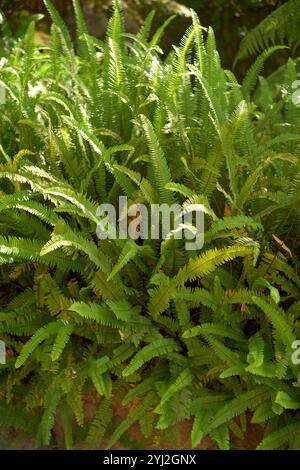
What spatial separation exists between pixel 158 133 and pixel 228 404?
958 millimetres

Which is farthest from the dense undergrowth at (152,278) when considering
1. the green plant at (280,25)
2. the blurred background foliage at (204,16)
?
the blurred background foliage at (204,16)

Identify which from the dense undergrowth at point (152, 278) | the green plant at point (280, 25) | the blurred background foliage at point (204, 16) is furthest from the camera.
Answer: the blurred background foliage at point (204, 16)

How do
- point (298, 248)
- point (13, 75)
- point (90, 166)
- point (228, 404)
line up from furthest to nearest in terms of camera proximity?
point (13, 75)
point (90, 166)
point (298, 248)
point (228, 404)

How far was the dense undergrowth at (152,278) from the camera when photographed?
2059 mm

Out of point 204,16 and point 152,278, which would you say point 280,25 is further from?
point 152,278

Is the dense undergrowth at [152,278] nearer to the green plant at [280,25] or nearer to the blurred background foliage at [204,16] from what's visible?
the green plant at [280,25]

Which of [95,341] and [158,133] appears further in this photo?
[158,133]

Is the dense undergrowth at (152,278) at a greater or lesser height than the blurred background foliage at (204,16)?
lesser

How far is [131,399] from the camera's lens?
217cm

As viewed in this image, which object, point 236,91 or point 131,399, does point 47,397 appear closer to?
point 131,399

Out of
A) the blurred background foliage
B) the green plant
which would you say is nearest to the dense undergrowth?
the green plant

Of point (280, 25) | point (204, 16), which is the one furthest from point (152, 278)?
point (204, 16)

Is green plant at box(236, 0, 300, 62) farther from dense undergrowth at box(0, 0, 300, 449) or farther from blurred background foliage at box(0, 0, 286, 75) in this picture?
dense undergrowth at box(0, 0, 300, 449)

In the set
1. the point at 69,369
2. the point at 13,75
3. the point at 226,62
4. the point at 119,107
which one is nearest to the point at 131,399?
the point at 69,369
